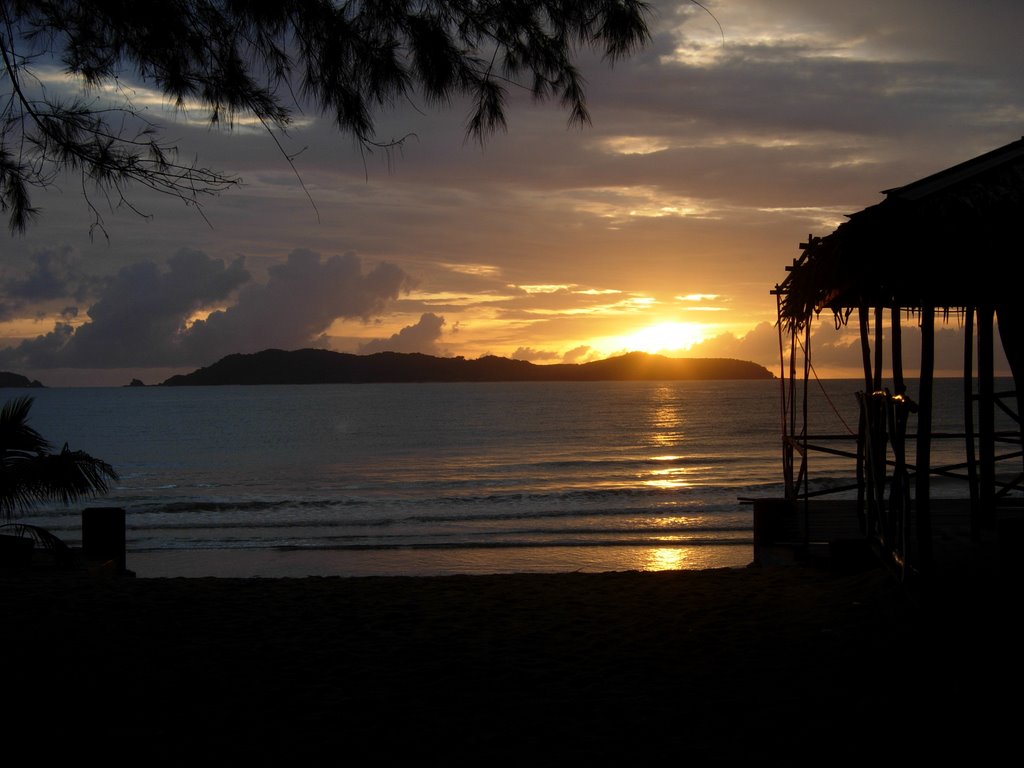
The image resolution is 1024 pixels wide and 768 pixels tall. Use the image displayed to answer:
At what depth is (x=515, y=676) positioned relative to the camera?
5730 millimetres

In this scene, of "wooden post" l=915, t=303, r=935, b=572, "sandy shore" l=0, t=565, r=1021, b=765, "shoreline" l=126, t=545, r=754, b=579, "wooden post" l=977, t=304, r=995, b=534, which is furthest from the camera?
"shoreline" l=126, t=545, r=754, b=579

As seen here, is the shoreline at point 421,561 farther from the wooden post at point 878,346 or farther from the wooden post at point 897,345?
the wooden post at point 897,345

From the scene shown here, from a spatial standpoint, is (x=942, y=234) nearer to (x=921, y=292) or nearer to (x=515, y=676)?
(x=921, y=292)

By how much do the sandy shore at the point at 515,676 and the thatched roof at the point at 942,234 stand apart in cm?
246

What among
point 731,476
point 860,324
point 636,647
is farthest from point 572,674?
point 731,476

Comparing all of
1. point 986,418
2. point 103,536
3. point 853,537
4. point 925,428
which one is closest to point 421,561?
point 103,536

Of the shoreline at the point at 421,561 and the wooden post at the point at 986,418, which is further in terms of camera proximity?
the shoreline at the point at 421,561

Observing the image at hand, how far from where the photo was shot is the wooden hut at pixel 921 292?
5.73 metres

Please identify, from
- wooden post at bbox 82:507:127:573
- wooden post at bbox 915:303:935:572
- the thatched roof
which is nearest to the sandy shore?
wooden post at bbox 915:303:935:572

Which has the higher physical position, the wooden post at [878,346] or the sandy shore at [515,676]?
the wooden post at [878,346]

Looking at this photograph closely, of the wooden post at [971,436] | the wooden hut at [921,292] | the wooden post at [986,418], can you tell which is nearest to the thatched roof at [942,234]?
the wooden hut at [921,292]

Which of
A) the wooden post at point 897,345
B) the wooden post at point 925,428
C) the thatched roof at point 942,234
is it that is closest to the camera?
the thatched roof at point 942,234

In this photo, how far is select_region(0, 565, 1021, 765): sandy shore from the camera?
14.8ft

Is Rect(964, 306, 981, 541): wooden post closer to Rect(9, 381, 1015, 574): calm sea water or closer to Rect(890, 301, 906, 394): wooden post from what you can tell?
Rect(890, 301, 906, 394): wooden post
